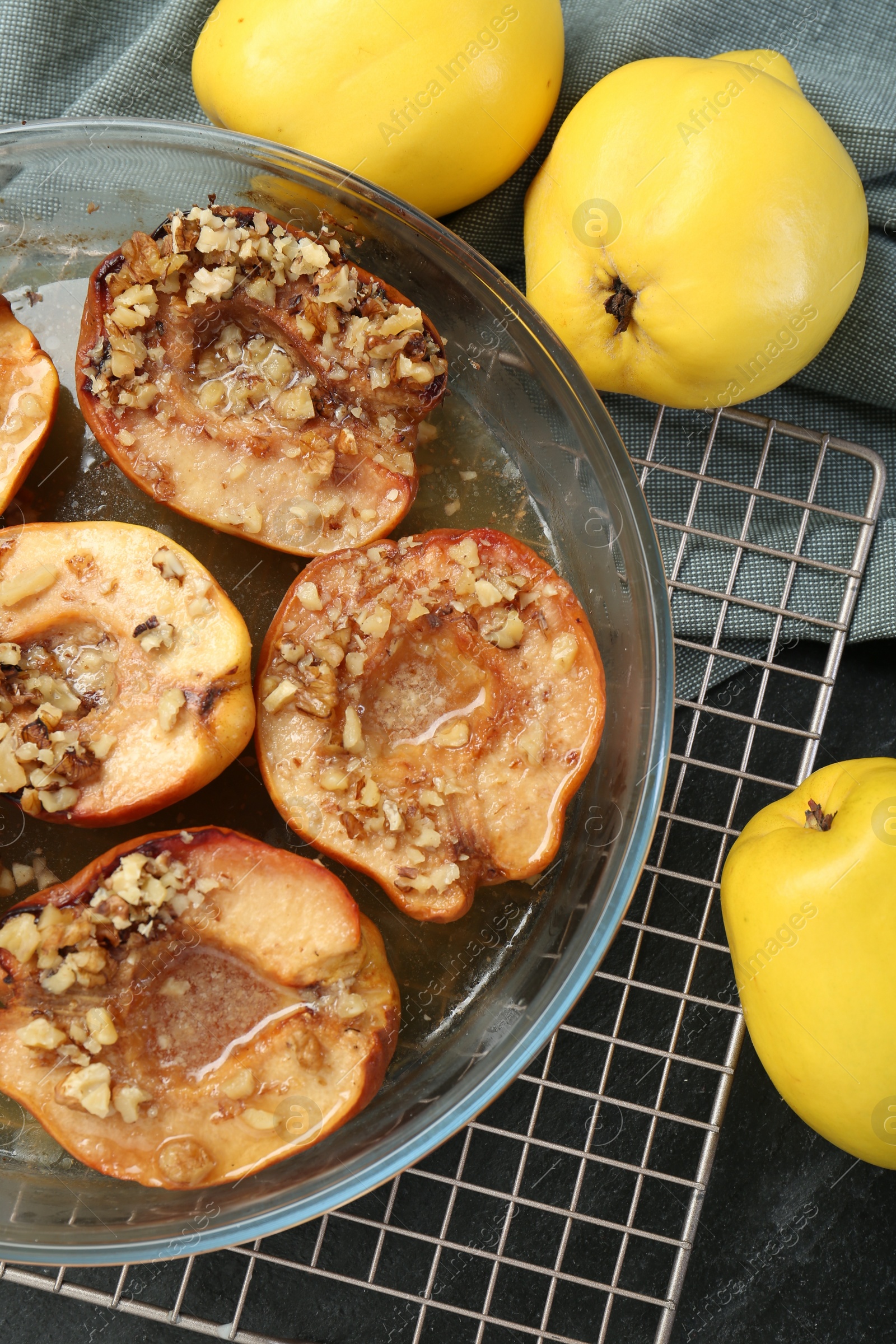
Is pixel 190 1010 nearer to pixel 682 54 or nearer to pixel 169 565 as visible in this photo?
pixel 169 565

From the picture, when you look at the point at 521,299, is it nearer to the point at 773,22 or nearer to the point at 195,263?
the point at 195,263

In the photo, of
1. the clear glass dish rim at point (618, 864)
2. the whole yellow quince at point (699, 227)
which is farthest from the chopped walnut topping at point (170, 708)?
the whole yellow quince at point (699, 227)

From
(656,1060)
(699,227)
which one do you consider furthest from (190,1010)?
(699,227)

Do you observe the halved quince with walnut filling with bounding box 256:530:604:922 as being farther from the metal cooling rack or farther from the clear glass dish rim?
the metal cooling rack

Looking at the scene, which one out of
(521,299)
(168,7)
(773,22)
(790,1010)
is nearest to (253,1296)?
(790,1010)

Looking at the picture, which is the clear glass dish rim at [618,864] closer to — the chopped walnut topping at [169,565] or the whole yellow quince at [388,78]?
the whole yellow quince at [388,78]

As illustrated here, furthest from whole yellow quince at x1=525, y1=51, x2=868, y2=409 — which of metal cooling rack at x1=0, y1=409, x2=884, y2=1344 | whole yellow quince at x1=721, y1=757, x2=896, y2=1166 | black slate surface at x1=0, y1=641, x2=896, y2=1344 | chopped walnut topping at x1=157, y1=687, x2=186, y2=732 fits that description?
black slate surface at x1=0, y1=641, x2=896, y2=1344
